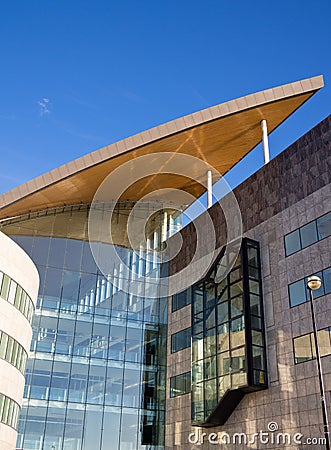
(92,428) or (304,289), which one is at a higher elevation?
(304,289)

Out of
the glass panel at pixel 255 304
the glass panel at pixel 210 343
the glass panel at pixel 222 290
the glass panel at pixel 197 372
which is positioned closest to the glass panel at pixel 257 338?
the glass panel at pixel 255 304

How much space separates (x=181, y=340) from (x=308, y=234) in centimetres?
1310

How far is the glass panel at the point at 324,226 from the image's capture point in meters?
25.2

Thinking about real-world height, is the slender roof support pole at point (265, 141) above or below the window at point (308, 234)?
above

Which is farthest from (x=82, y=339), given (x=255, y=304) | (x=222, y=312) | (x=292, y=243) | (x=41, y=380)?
(x=292, y=243)

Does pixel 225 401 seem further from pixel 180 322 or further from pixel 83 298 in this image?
pixel 83 298

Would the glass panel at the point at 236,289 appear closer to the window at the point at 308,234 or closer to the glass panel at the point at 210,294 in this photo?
the glass panel at the point at 210,294

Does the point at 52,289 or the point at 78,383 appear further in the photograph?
the point at 52,289

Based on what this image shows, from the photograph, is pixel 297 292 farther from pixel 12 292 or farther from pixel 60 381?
pixel 60 381

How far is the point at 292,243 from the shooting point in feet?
89.5

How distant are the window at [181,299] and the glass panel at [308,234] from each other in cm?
1130

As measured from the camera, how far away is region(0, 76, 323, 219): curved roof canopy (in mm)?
33062

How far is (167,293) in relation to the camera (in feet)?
125

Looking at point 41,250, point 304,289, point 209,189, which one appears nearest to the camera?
point 304,289
